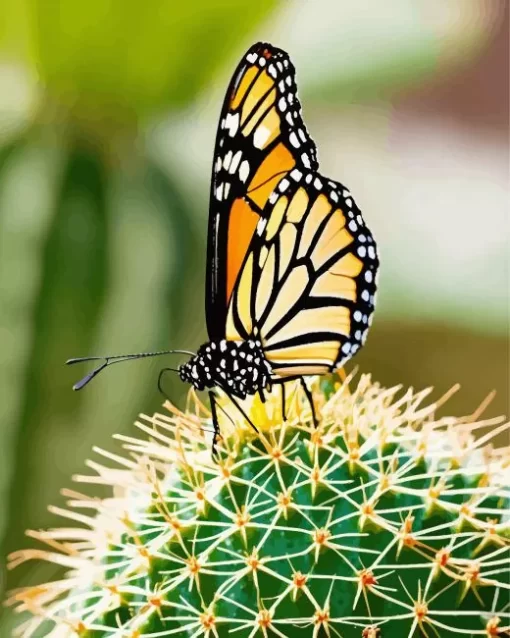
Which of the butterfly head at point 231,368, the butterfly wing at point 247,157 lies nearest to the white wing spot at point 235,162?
the butterfly wing at point 247,157

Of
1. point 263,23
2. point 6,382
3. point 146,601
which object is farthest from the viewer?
point 263,23

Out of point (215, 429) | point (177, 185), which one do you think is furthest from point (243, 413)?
point (177, 185)

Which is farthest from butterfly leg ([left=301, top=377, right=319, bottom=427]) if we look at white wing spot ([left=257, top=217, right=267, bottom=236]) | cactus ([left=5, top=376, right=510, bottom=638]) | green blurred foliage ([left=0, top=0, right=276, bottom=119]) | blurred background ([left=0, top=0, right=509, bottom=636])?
green blurred foliage ([left=0, top=0, right=276, bottom=119])

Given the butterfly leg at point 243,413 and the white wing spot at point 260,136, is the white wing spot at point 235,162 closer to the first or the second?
the white wing spot at point 260,136

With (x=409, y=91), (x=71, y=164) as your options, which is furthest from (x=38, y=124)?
(x=409, y=91)

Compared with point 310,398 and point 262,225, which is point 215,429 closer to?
point 310,398

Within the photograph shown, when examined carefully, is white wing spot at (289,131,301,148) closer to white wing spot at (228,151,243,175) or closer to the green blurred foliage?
white wing spot at (228,151,243,175)

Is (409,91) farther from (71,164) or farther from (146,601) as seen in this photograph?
(146,601)

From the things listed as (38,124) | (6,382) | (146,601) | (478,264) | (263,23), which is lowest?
(146,601)
